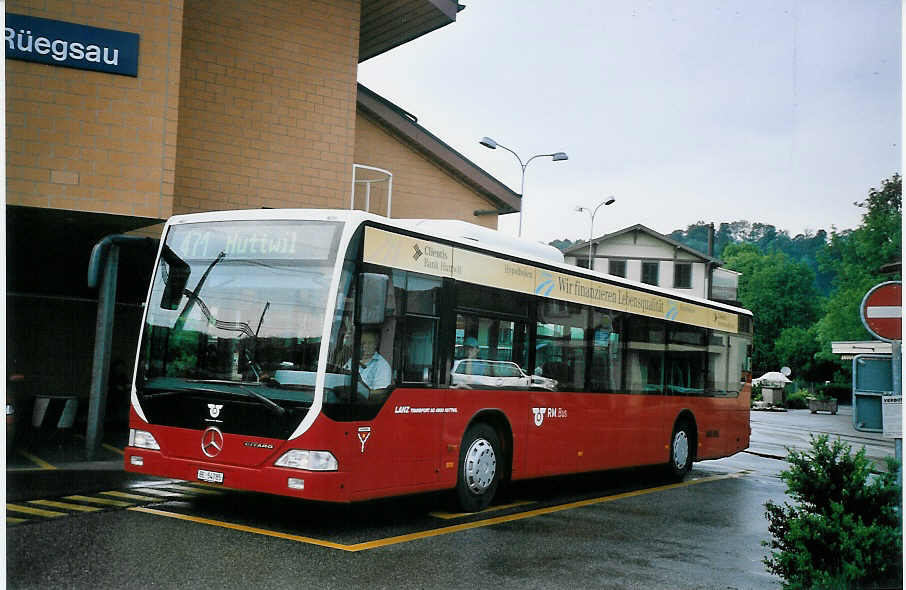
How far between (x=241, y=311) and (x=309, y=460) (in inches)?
57.8

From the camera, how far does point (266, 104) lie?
1722cm

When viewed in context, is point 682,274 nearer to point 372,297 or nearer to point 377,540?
point 372,297

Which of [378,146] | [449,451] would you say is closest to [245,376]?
[449,451]

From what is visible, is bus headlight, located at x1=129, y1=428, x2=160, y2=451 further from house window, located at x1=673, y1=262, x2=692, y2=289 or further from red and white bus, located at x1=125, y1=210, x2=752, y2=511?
house window, located at x1=673, y1=262, x2=692, y2=289

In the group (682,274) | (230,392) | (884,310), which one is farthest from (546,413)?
(682,274)

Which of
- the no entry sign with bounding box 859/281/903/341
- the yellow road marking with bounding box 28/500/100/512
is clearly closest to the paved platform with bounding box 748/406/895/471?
the no entry sign with bounding box 859/281/903/341

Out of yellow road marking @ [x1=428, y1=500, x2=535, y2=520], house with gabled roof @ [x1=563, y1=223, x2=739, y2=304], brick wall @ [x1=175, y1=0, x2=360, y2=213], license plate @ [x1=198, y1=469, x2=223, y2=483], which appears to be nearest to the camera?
license plate @ [x1=198, y1=469, x2=223, y2=483]

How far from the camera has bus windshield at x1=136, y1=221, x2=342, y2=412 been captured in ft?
27.6

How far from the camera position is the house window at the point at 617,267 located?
5924cm

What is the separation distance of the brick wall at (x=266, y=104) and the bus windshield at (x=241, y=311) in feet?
25.4

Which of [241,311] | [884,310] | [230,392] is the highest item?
[884,310]

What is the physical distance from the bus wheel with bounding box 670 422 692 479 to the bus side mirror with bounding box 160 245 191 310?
27.5 feet

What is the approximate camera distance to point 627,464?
13516mm

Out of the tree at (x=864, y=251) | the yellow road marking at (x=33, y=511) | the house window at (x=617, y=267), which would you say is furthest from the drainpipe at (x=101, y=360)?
the house window at (x=617, y=267)
